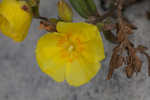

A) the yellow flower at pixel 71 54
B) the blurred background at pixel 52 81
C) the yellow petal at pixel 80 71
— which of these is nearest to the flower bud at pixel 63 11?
the yellow flower at pixel 71 54

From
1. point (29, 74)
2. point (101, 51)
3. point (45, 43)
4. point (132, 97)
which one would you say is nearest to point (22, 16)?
point (45, 43)

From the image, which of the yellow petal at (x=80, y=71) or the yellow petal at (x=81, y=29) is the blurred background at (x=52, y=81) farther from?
the yellow petal at (x=81, y=29)

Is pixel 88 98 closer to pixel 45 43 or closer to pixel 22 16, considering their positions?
pixel 45 43

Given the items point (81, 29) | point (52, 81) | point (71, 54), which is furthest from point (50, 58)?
point (52, 81)

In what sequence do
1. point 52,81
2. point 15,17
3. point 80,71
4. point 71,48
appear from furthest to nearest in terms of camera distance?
point 52,81, point 71,48, point 80,71, point 15,17

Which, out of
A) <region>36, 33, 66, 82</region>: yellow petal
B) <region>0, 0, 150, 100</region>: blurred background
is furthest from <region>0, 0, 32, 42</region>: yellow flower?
<region>0, 0, 150, 100</region>: blurred background

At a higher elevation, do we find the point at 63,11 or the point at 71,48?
the point at 63,11

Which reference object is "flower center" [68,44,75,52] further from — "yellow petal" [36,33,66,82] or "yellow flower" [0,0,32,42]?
"yellow flower" [0,0,32,42]

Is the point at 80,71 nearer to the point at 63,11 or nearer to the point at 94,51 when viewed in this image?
the point at 94,51
